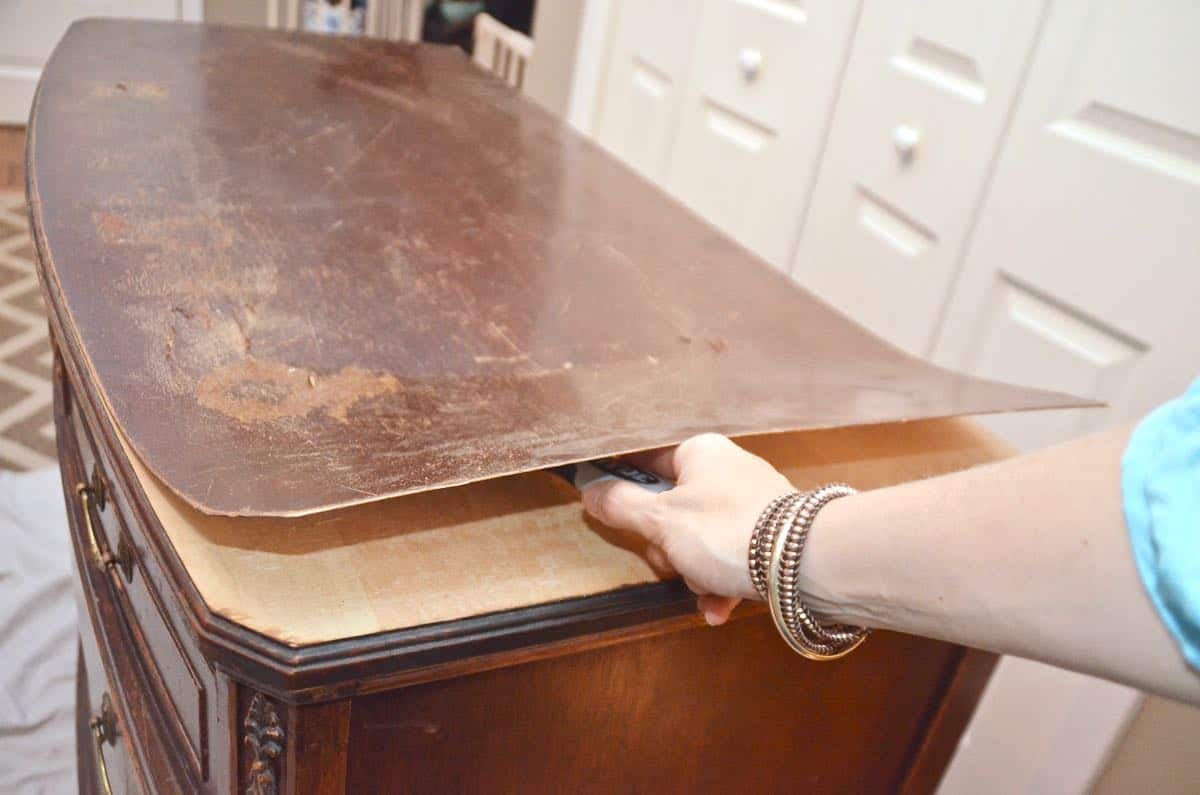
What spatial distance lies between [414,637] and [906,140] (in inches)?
41.6

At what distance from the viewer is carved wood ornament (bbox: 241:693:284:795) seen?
50cm

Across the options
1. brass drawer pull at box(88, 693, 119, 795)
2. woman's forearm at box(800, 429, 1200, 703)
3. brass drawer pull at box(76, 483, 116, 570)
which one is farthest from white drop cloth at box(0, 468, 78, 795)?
woman's forearm at box(800, 429, 1200, 703)

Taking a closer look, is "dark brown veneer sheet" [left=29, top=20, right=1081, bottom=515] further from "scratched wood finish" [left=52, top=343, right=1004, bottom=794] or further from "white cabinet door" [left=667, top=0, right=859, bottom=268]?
"white cabinet door" [left=667, top=0, right=859, bottom=268]

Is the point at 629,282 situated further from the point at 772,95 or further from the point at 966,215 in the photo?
the point at 772,95

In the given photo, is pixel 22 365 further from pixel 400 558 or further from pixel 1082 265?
pixel 1082 265

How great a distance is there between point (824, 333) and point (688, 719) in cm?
36

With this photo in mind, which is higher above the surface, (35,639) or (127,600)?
(127,600)

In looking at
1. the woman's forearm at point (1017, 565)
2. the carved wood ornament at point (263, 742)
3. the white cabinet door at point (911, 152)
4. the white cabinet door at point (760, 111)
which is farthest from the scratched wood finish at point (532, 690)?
the white cabinet door at point (760, 111)

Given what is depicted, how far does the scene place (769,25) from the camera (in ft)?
5.21

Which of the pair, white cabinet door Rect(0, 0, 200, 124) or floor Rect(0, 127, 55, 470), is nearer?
floor Rect(0, 127, 55, 470)

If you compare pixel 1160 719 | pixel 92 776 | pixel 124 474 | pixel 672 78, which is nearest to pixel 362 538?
pixel 124 474

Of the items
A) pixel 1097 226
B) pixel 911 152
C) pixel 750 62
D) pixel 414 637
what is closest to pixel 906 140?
pixel 911 152

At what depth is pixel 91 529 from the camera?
2.57 feet

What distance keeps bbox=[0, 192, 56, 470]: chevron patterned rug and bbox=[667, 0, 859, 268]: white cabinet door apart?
1165 millimetres
